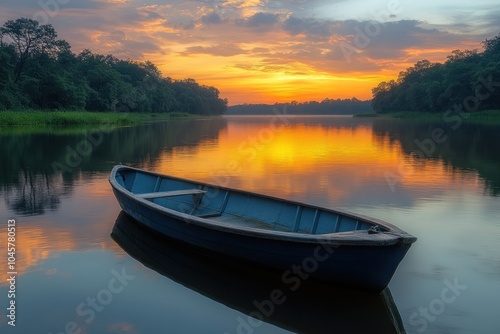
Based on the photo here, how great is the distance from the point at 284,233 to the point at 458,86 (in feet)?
272

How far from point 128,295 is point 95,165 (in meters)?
14.7

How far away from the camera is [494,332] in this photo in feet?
19.0

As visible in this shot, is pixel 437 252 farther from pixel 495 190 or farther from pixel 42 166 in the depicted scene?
pixel 42 166

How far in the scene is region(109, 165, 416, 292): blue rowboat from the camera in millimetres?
6273

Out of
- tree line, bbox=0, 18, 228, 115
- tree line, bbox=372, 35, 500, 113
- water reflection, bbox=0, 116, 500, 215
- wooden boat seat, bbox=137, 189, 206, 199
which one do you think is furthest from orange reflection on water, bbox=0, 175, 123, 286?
tree line, bbox=372, 35, 500, 113

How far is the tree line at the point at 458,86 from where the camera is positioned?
235ft

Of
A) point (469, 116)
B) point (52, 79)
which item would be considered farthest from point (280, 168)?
point (469, 116)

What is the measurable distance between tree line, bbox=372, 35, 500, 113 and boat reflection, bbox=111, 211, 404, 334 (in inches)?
2906

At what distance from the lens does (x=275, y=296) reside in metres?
6.93

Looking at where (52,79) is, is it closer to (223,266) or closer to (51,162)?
(51,162)

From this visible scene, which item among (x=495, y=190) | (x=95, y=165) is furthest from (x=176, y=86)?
(x=495, y=190)

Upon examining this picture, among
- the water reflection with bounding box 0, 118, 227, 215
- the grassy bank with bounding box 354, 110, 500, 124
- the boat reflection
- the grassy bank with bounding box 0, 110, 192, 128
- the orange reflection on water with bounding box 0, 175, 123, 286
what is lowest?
the boat reflection

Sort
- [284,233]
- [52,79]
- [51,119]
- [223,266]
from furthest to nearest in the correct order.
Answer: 1. [52,79]
2. [51,119]
3. [223,266]
4. [284,233]

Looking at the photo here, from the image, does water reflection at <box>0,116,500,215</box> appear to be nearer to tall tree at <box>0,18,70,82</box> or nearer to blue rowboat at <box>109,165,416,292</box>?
blue rowboat at <box>109,165,416,292</box>
